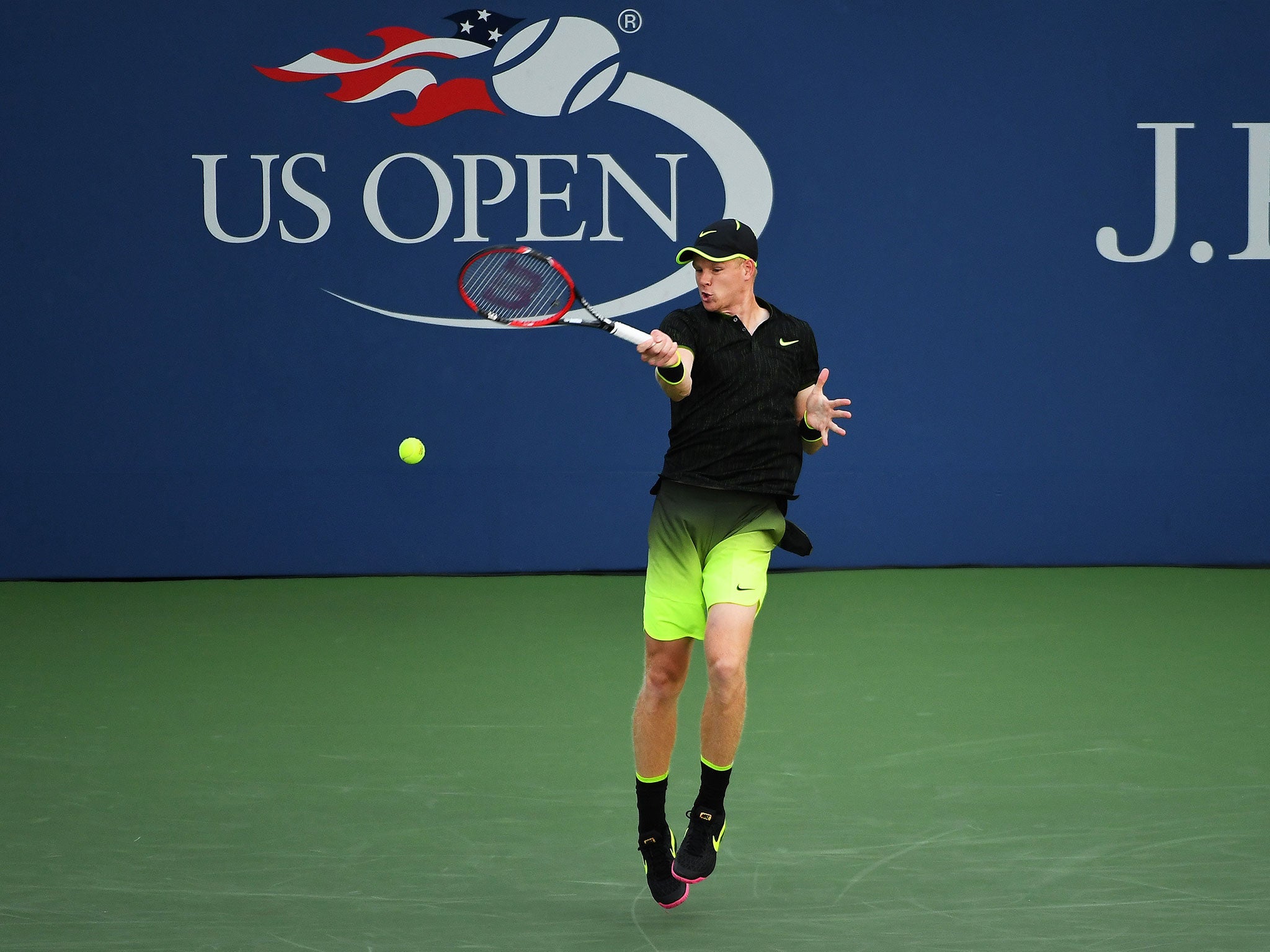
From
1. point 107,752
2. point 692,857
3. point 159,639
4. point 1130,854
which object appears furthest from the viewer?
point 159,639

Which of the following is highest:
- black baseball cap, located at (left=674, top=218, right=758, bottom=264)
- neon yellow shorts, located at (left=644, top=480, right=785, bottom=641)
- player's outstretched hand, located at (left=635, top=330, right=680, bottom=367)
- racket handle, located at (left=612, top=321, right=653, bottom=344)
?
black baseball cap, located at (left=674, top=218, right=758, bottom=264)

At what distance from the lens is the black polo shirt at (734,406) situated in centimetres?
368

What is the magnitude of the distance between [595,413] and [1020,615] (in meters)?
2.47

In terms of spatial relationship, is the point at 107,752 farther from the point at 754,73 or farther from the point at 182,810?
the point at 754,73

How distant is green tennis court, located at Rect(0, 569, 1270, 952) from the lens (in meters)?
3.45

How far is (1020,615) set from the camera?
22.9 ft

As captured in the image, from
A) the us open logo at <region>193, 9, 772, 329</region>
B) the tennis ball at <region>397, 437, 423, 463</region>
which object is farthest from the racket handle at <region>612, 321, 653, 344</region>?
the us open logo at <region>193, 9, 772, 329</region>

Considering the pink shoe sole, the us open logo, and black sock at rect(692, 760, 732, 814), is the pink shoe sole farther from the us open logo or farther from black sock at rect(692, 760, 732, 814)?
the us open logo

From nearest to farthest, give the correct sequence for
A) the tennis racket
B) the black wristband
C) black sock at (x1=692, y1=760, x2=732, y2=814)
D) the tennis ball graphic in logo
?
the black wristband < black sock at (x1=692, y1=760, x2=732, y2=814) < the tennis racket < the tennis ball graphic in logo

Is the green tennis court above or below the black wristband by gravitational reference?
below

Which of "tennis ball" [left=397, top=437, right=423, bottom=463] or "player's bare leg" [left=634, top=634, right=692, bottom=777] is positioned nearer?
"player's bare leg" [left=634, top=634, right=692, bottom=777]

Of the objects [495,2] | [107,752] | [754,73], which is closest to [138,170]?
[495,2]

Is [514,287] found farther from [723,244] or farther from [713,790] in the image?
[713,790]

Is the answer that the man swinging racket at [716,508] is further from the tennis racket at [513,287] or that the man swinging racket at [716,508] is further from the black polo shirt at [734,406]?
the tennis racket at [513,287]
